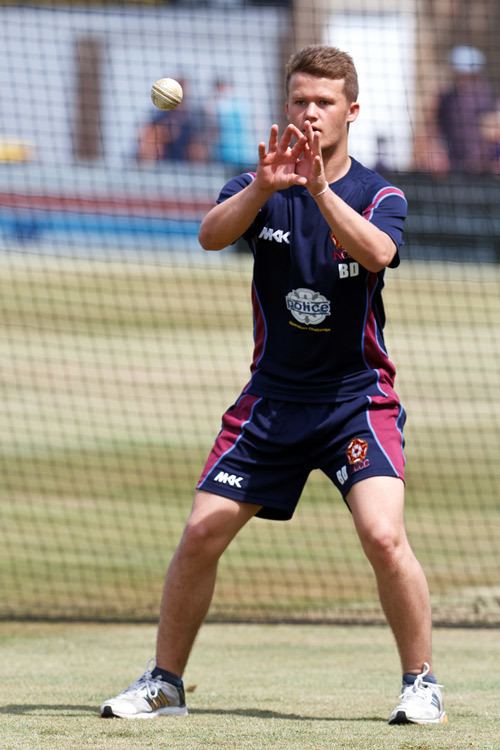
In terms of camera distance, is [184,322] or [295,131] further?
[184,322]

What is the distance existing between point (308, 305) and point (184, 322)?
45.3ft

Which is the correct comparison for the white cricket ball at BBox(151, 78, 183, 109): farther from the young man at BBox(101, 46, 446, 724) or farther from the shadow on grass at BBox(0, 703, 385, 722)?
the shadow on grass at BBox(0, 703, 385, 722)

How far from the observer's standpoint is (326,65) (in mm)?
4484

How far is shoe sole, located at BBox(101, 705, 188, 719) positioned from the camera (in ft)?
15.0

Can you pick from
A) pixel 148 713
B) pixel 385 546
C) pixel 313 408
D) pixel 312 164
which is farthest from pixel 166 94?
pixel 148 713

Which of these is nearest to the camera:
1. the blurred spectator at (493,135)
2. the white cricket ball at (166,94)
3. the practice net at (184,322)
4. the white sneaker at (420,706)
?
the white sneaker at (420,706)

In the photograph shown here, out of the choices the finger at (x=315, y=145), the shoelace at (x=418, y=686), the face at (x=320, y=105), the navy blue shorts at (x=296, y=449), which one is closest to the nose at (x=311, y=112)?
the face at (x=320, y=105)

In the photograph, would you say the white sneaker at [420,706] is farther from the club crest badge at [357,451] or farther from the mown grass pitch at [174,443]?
the mown grass pitch at [174,443]

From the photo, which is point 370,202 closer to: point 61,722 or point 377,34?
point 61,722

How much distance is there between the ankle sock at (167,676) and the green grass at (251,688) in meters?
0.12

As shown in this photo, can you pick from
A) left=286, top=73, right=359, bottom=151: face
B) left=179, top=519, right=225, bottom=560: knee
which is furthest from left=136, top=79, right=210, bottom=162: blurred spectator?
left=179, top=519, right=225, bottom=560: knee

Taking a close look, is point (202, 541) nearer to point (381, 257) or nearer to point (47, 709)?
point (47, 709)

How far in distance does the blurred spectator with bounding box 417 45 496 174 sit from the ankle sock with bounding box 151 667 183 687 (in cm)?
1360

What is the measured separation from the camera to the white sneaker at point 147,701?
4.57m
